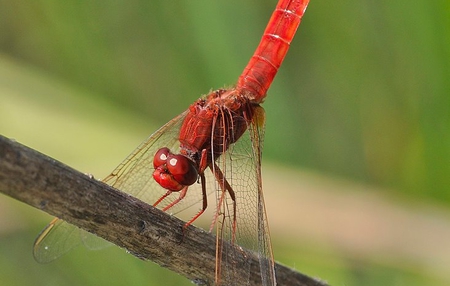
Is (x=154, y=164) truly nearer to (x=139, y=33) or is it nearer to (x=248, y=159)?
(x=248, y=159)

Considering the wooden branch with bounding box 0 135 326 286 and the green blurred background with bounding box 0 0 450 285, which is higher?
the green blurred background with bounding box 0 0 450 285

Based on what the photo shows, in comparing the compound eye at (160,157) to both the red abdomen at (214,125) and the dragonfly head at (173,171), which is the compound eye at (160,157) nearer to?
the dragonfly head at (173,171)

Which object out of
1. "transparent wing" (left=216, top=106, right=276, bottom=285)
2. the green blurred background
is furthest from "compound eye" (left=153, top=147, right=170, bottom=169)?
the green blurred background

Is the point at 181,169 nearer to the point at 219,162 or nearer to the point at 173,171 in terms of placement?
the point at 173,171

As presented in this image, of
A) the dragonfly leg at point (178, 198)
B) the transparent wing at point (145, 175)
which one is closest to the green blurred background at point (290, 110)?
the transparent wing at point (145, 175)

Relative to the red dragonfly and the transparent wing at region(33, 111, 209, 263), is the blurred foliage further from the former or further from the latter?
the transparent wing at region(33, 111, 209, 263)

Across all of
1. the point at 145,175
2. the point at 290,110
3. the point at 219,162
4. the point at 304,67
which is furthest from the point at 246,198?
the point at 304,67
